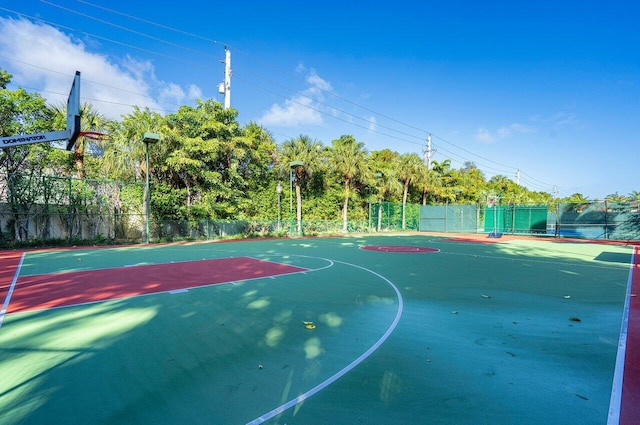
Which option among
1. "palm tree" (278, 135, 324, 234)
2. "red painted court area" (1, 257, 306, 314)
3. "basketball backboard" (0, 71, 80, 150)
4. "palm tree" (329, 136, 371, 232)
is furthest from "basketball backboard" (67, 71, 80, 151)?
"palm tree" (329, 136, 371, 232)

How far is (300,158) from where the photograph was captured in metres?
23.3

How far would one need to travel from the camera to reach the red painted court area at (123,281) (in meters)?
6.04

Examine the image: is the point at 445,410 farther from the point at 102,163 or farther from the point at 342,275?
the point at 102,163

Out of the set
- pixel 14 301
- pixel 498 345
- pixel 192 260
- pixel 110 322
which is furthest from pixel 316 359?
pixel 192 260

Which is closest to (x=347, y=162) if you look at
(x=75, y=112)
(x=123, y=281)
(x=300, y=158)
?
(x=300, y=158)

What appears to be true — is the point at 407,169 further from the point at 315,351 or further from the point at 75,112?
the point at 315,351

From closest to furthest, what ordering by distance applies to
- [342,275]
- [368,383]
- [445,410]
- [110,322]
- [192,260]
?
[445,410] → [368,383] → [110,322] → [342,275] → [192,260]

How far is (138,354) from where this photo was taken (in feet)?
11.9

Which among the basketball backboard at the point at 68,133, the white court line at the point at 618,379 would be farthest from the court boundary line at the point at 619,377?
the basketball backboard at the point at 68,133

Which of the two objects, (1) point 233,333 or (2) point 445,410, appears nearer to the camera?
(2) point 445,410

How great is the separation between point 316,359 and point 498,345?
227cm

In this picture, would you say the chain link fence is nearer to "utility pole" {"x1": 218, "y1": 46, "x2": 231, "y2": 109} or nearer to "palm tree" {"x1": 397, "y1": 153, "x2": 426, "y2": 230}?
"palm tree" {"x1": 397, "y1": 153, "x2": 426, "y2": 230}

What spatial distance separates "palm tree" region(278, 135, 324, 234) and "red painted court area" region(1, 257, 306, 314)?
1379cm

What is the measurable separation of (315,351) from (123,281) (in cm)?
593
